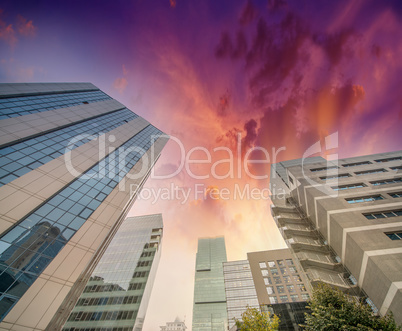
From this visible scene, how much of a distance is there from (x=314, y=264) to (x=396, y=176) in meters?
20.5

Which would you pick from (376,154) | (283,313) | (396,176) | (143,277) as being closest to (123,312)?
(143,277)

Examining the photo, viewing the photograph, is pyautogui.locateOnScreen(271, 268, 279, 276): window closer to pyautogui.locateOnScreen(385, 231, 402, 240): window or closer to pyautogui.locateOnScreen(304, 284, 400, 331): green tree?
pyautogui.locateOnScreen(385, 231, 402, 240): window

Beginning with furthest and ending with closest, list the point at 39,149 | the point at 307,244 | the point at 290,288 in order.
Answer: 1. the point at 290,288
2. the point at 307,244
3. the point at 39,149

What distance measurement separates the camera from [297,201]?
34406 millimetres

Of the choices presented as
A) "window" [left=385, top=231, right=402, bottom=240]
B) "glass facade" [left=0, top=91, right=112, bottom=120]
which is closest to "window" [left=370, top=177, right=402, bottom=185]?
"window" [left=385, top=231, right=402, bottom=240]

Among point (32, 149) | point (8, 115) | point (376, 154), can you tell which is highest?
point (376, 154)

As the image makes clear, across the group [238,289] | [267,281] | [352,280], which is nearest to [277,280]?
[267,281]

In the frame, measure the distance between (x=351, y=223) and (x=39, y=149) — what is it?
4072 cm

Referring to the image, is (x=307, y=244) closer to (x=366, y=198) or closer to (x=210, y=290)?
(x=366, y=198)

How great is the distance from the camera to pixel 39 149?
2212 cm

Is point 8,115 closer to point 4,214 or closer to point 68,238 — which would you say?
point 4,214

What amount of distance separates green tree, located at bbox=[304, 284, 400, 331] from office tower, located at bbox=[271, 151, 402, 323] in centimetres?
630

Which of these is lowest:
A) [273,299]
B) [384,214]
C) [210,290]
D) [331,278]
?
[331,278]

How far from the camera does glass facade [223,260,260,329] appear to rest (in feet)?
240
